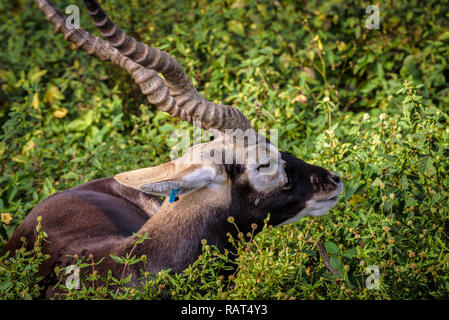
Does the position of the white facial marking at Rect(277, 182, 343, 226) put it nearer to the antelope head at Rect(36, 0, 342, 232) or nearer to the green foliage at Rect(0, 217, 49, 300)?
the antelope head at Rect(36, 0, 342, 232)

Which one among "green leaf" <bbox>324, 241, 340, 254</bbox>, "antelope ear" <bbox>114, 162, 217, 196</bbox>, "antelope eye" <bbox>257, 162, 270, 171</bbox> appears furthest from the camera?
"antelope eye" <bbox>257, 162, 270, 171</bbox>

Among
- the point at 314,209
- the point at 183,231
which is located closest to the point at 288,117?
the point at 314,209

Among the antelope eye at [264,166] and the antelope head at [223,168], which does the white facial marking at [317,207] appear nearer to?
the antelope head at [223,168]

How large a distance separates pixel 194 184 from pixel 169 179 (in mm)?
179

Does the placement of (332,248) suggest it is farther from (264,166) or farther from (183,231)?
(183,231)

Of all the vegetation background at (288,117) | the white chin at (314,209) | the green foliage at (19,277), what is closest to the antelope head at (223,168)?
the white chin at (314,209)

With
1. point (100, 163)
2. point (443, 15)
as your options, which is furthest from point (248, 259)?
point (443, 15)

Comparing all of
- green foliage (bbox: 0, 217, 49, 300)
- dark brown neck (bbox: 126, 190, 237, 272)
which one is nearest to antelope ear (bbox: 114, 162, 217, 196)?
dark brown neck (bbox: 126, 190, 237, 272)

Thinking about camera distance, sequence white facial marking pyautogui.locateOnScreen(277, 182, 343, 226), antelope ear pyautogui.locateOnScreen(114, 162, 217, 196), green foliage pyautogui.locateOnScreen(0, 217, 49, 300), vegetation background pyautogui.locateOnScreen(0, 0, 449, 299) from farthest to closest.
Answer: white facial marking pyautogui.locateOnScreen(277, 182, 343, 226), vegetation background pyautogui.locateOnScreen(0, 0, 449, 299), antelope ear pyautogui.locateOnScreen(114, 162, 217, 196), green foliage pyautogui.locateOnScreen(0, 217, 49, 300)

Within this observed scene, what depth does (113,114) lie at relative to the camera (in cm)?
621

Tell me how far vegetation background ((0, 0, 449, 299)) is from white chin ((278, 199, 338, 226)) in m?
0.14

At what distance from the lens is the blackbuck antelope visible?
3.33 meters
